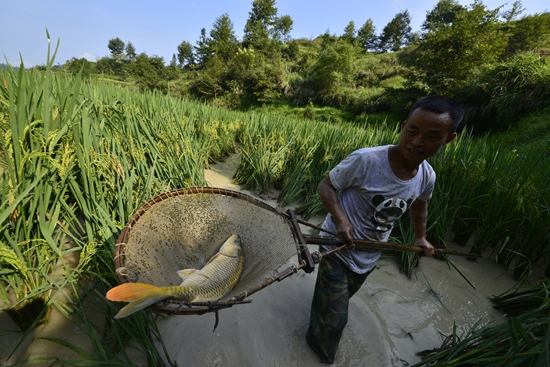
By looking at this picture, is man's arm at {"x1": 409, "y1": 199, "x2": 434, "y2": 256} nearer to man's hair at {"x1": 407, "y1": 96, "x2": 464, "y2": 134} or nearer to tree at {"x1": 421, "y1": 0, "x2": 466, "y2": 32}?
man's hair at {"x1": 407, "y1": 96, "x2": 464, "y2": 134}

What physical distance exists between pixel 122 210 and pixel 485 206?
2.89m

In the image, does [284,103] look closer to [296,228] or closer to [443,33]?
[443,33]

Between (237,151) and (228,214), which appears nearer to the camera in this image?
(228,214)

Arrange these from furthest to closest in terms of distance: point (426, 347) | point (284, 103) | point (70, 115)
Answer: point (284, 103)
point (426, 347)
point (70, 115)

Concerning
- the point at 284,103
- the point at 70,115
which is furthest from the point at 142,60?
the point at 70,115

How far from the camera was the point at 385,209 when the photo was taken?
1246 millimetres

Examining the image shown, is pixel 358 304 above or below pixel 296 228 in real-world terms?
below

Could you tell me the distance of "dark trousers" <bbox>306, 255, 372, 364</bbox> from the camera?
1.26 metres

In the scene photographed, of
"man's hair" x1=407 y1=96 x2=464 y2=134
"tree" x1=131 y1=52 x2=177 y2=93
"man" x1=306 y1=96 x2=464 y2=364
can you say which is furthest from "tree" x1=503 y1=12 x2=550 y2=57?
"tree" x1=131 y1=52 x2=177 y2=93

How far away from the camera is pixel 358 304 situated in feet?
5.57

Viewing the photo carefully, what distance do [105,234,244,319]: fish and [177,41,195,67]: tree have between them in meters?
56.4

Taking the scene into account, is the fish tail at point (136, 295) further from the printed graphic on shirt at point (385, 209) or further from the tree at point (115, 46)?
the tree at point (115, 46)

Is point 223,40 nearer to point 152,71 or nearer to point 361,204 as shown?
point 152,71

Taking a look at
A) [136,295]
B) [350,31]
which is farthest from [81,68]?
[350,31]
